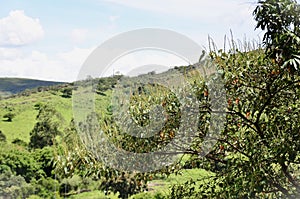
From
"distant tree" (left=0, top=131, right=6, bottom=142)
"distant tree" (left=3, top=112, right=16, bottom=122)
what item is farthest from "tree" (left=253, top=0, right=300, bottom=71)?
"distant tree" (left=3, top=112, right=16, bottom=122)

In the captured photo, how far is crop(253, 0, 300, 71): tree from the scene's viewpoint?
195 cm

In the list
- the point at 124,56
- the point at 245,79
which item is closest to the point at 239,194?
the point at 245,79

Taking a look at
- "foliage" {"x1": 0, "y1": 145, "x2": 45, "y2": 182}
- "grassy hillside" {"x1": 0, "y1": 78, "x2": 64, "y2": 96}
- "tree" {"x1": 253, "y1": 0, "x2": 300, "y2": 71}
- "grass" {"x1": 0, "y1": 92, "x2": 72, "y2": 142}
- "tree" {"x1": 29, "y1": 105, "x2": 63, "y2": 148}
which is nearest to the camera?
"tree" {"x1": 253, "y1": 0, "x2": 300, "y2": 71}

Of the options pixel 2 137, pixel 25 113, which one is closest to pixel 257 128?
pixel 2 137

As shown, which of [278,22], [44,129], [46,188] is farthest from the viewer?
[44,129]

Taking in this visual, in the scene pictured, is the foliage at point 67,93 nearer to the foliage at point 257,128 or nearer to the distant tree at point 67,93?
the distant tree at point 67,93

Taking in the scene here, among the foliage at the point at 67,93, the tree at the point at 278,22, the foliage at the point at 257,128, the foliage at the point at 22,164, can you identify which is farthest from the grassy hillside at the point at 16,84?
the tree at the point at 278,22

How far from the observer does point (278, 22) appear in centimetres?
204

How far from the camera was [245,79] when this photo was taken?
261cm

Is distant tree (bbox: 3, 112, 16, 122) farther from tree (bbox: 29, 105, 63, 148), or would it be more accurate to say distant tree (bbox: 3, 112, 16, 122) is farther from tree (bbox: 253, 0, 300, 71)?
tree (bbox: 253, 0, 300, 71)

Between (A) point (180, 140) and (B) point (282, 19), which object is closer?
(B) point (282, 19)

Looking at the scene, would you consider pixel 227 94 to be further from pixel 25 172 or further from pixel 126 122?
pixel 25 172

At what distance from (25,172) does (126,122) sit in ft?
62.2

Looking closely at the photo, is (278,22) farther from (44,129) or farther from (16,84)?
(16,84)
